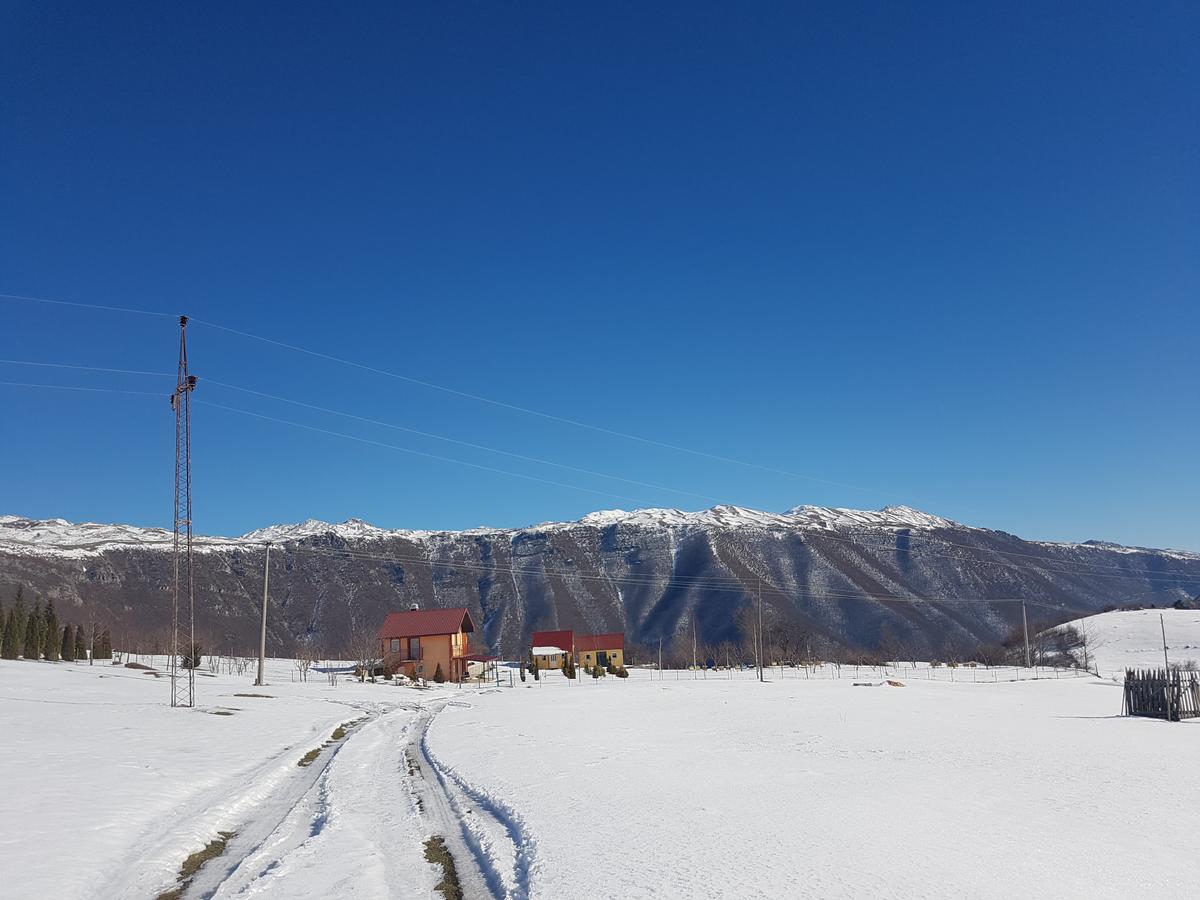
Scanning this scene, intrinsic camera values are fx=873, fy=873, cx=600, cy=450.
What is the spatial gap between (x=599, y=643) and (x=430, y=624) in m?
36.2

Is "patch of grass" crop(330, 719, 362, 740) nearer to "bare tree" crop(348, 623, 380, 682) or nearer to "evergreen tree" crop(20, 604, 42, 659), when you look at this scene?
"bare tree" crop(348, 623, 380, 682)

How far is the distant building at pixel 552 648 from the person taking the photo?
110 meters

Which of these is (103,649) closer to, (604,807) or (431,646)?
(431,646)

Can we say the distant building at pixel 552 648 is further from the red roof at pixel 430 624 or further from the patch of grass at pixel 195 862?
the patch of grass at pixel 195 862

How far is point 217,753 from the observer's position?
22.5 m

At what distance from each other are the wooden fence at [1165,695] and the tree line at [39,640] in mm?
76884

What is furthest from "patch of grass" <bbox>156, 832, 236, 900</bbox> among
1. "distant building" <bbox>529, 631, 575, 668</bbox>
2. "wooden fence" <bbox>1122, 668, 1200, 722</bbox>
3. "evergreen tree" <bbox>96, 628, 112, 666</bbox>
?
"distant building" <bbox>529, 631, 575, 668</bbox>

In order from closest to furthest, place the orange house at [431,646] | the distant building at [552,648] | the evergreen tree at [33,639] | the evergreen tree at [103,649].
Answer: the evergreen tree at [33,639]
the evergreen tree at [103,649]
the orange house at [431,646]
the distant building at [552,648]

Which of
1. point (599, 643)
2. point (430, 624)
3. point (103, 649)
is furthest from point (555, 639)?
point (103, 649)

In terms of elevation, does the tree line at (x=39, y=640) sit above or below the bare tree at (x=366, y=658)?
above

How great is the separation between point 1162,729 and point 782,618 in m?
133

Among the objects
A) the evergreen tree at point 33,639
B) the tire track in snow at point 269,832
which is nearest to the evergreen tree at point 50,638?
the evergreen tree at point 33,639

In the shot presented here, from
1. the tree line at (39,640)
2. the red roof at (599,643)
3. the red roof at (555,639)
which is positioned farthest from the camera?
the red roof at (599,643)

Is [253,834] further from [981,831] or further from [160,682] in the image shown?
[160,682]
